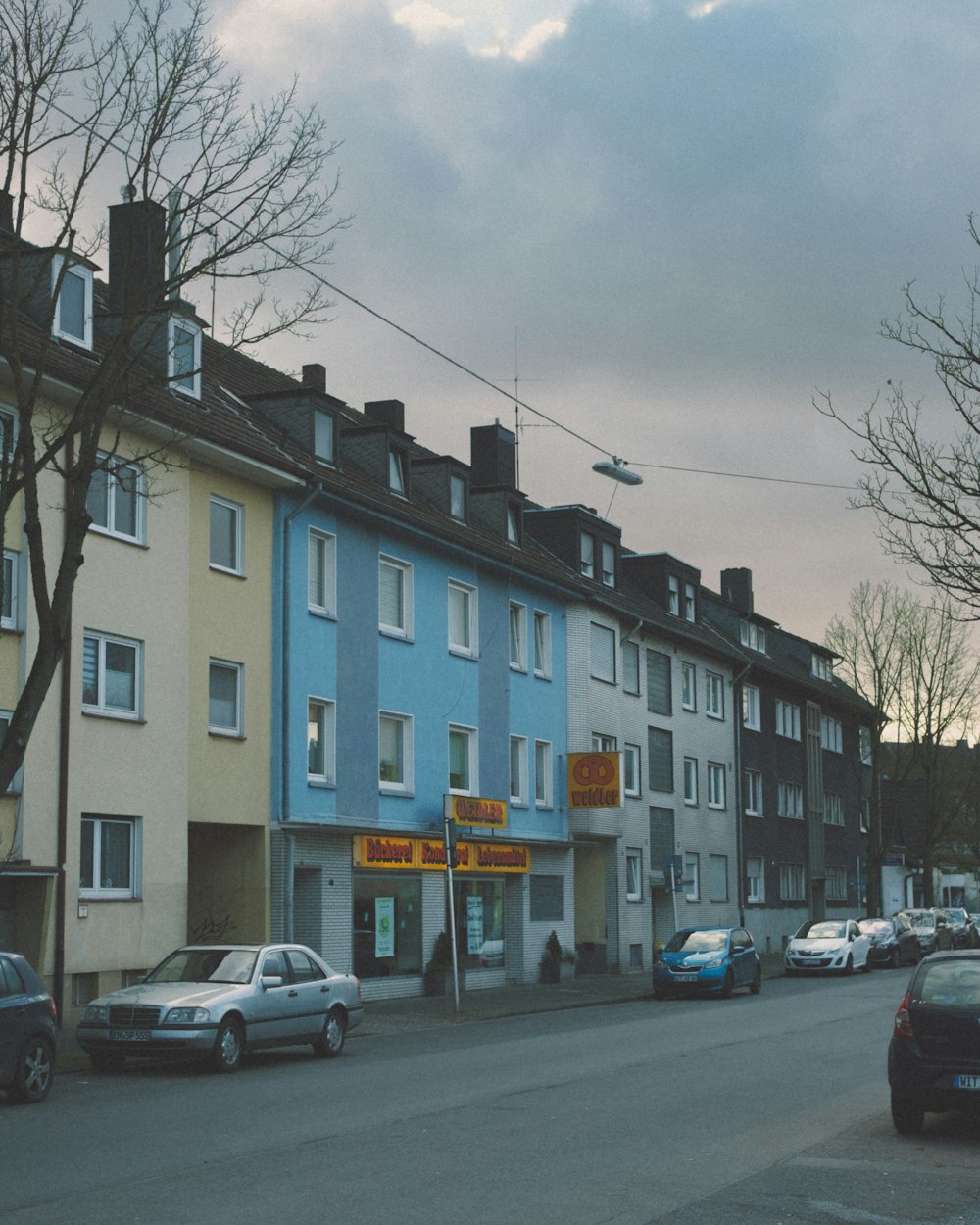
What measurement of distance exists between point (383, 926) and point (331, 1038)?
1118cm

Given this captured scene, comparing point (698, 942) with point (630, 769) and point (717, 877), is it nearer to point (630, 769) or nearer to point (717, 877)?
point (630, 769)

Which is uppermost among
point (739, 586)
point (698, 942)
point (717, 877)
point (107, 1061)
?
point (739, 586)

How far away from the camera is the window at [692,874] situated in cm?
4712

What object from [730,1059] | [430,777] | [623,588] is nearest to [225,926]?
[430,777]

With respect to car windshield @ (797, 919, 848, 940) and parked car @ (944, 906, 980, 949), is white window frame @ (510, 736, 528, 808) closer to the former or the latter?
car windshield @ (797, 919, 848, 940)

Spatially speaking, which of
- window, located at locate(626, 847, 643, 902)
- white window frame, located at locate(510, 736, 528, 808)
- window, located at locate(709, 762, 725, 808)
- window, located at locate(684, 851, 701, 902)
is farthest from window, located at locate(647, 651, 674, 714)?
white window frame, located at locate(510, 736, 528, 808)

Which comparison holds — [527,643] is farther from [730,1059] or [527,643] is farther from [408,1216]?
[408,1216]

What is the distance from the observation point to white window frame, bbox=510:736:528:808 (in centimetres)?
3728

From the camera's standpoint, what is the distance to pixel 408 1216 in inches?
344

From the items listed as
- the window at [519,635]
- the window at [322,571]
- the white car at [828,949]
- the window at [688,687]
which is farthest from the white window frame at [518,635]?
the window at [688,687]

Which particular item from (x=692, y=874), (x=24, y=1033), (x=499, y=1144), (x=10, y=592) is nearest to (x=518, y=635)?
(x=692, y=874)

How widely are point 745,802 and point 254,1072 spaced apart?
37030 millimetres

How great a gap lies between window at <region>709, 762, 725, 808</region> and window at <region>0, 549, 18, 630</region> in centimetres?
3073

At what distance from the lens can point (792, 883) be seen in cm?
5822
